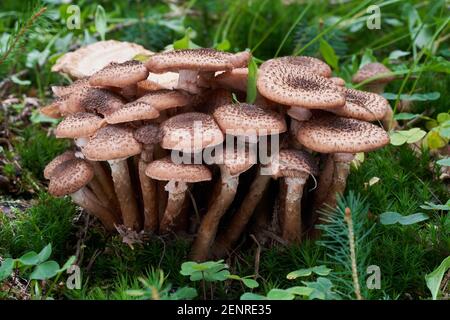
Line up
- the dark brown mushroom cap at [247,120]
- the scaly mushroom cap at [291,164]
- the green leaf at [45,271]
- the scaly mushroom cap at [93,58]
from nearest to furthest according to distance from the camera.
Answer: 1. the green leaf at [45,271]
2. the dark brown mushroom cap at [247,120]
3. the scaly mushroom cap at [291,164]
4. the scaly mushroom cap at [93,58]

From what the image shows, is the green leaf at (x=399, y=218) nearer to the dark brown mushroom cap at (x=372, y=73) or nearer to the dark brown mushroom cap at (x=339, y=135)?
the dark brown mushroom cap at (x=339, y=135)

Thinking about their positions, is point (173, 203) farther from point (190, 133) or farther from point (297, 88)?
point (297, 88)

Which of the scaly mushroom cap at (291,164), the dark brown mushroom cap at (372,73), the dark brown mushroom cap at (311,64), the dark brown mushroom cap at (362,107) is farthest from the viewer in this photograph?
the dark brown mushroom cap at (372,73)

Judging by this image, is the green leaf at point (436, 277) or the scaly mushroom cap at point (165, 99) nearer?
the green leaf at point (436, 277)

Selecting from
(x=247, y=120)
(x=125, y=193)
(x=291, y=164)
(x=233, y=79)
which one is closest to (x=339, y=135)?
(x=291, y=164)

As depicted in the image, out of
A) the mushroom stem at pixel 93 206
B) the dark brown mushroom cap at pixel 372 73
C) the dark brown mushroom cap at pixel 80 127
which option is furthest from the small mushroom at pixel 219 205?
the dark brown mushroom cap at pixel 372 73

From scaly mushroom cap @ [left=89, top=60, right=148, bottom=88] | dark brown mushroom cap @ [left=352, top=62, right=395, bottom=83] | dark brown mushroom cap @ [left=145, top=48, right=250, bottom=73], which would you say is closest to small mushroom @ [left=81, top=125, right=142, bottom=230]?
scaly mushroom cap @ [left=89, top=60, right=148, bottom=88]
